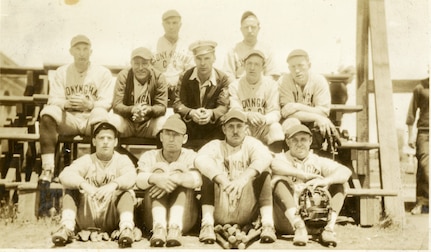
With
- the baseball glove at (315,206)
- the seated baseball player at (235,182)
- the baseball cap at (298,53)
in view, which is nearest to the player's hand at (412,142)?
the baseball cap at (298,53)

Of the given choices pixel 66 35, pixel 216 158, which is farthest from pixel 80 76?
pixel 216 158

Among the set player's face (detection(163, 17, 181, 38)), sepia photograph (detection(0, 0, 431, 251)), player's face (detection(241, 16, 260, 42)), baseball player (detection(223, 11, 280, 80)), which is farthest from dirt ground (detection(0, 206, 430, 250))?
player's face (detection(163, 17, 181, 38))

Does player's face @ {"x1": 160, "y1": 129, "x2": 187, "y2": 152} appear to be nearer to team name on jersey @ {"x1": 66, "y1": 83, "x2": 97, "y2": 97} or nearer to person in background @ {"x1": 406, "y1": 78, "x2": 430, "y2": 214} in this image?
team name on jersey @ {"x1": 66, "y1": 83, "x2": 97, "y2": 97}

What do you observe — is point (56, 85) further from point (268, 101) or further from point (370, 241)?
point (370, 241)

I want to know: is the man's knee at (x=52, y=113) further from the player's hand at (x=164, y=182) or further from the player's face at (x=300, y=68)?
the player's face at (x=300, y=68)

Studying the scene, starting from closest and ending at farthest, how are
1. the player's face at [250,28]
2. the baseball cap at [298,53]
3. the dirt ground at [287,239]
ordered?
the dirt ground at [287,239] < the baseball cap at [298,53] < the player's face at [250,28]
